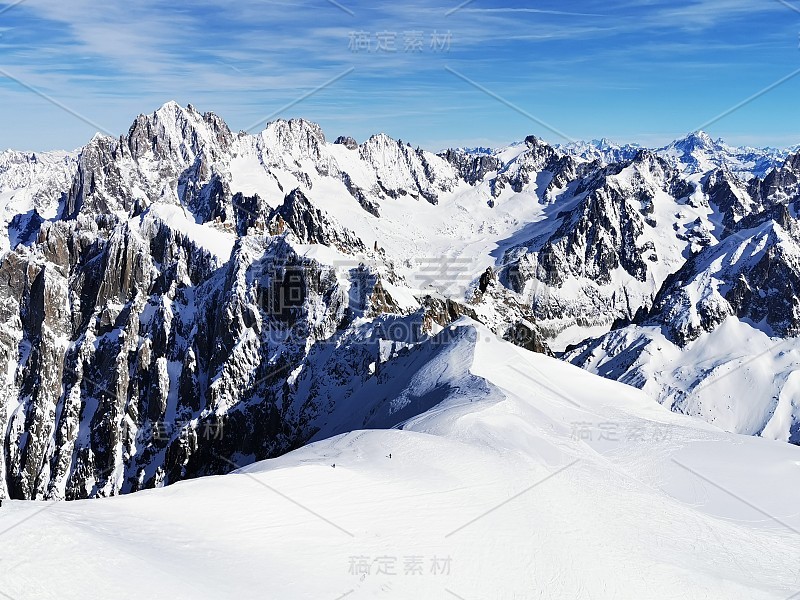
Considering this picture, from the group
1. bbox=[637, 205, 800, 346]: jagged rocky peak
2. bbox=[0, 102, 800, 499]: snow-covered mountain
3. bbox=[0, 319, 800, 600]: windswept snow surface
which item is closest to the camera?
bbox=[0, 319, 800, 600]: windswept snow surface

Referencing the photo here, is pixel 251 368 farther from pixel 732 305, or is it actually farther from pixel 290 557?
pixel 732 305

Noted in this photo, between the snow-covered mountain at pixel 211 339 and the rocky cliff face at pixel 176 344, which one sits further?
the rocky cliff face at pixel 176 344

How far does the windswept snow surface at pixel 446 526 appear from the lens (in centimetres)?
2250

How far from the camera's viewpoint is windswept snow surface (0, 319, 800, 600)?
73.8 feet

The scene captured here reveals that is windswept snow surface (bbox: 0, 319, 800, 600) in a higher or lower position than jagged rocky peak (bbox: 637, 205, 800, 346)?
lower

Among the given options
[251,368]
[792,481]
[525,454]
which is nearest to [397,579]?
[525,454]

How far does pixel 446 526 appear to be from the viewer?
3019cm

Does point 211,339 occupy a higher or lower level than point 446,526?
higher
